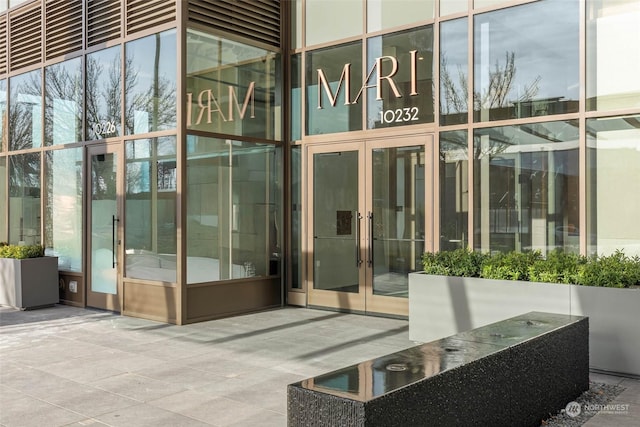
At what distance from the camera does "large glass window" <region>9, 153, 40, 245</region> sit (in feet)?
34.1

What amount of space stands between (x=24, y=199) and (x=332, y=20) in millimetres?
6271

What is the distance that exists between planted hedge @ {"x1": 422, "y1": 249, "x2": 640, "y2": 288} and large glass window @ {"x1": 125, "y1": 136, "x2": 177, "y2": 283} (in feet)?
11.5

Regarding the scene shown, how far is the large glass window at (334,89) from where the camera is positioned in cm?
863

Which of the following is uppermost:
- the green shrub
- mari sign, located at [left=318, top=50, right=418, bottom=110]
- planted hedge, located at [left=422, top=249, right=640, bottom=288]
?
mari sign, located at [left=318, top=50, right=418, bottom=110]

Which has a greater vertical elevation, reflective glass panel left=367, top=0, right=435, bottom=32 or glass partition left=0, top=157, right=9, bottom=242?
Answer: reflective glass panel left=367, top=0, right=435, bottom=32

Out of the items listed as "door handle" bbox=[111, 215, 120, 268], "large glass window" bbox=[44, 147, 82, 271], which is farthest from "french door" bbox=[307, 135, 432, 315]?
"large glass window" bbox=[44, 147, 82, 271]

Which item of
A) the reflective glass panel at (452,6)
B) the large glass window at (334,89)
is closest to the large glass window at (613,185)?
the reflective glass panel at (452,6)

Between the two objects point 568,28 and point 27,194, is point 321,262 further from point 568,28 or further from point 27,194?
point 27,194

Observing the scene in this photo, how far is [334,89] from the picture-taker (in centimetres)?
883

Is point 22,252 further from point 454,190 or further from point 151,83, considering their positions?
point 454,190

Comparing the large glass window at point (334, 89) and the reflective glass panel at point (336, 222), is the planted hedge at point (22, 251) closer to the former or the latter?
the reflective glass panel at point (336, 222)

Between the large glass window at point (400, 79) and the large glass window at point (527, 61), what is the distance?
27.3 inches

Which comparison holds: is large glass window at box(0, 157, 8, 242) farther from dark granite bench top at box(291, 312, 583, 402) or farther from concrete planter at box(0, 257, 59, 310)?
dark granite bench top at box(291, 312, 583, 402)

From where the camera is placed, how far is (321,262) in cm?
898
